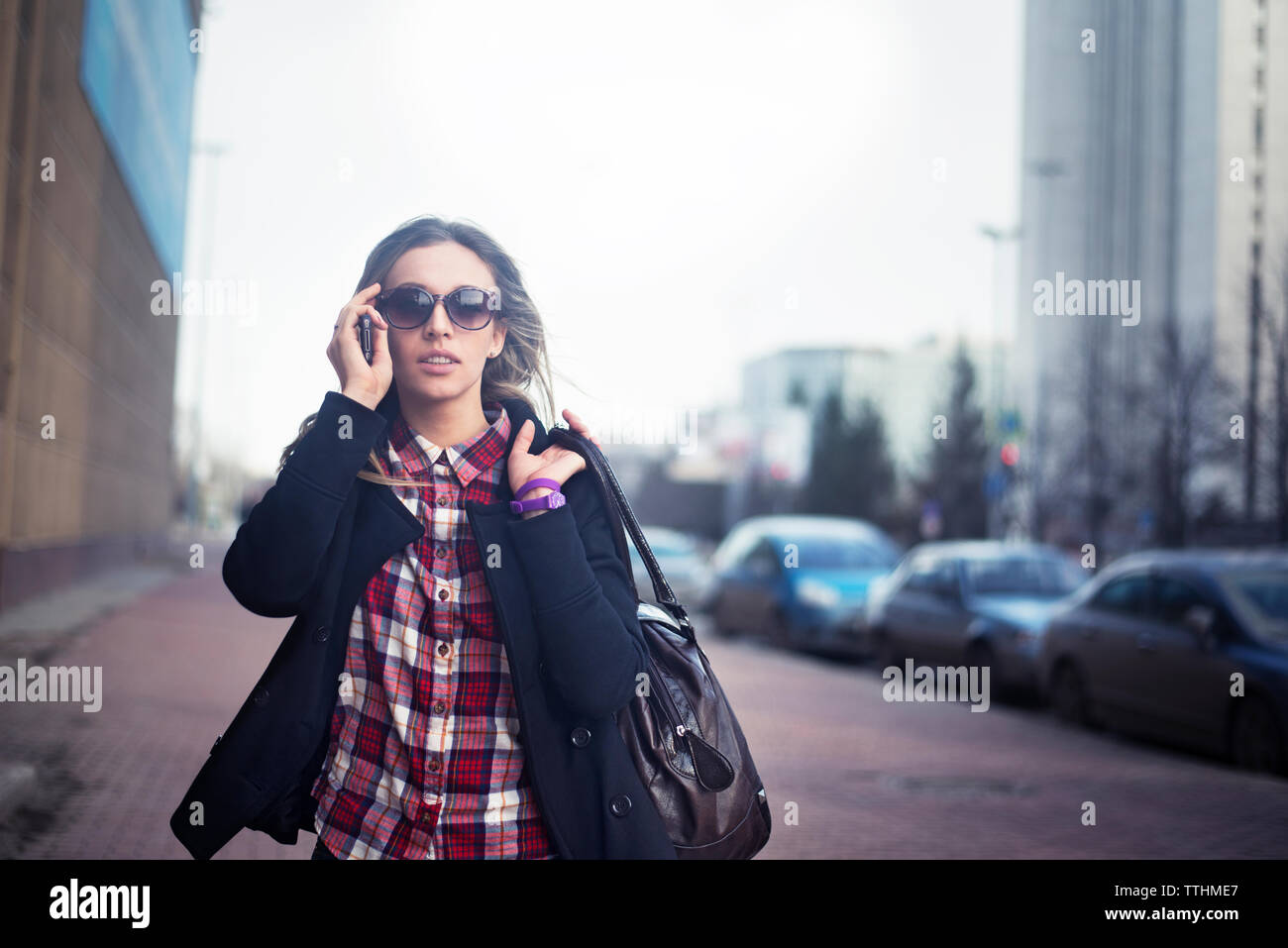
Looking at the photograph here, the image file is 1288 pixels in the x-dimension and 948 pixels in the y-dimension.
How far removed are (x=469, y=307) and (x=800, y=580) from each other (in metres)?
15.2

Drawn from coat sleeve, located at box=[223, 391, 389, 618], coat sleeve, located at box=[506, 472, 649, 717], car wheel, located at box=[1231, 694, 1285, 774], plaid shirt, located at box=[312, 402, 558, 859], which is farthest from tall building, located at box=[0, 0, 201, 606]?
coat sleeve, located at box=[506, 472, 649, 717]

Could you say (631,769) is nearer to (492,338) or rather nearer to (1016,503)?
(492,338)

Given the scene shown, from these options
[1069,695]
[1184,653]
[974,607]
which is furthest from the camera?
[974,607]

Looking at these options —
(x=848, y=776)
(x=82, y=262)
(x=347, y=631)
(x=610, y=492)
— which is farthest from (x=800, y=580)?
(x=347, y=631)

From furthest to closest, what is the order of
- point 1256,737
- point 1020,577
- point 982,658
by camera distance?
point 1020,577 < point 982,658 < point 1256,737

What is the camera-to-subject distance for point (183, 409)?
5359 cm

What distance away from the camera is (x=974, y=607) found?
43.4 feet

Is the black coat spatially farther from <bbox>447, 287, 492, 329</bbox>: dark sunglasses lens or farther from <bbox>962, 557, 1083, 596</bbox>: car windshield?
<bbox>962, 557, 1083, 596</bbox>: car windshield

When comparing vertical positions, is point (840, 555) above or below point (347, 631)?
below

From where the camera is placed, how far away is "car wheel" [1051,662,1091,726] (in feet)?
36.1

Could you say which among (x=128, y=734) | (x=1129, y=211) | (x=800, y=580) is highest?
(x=1129, y=211)

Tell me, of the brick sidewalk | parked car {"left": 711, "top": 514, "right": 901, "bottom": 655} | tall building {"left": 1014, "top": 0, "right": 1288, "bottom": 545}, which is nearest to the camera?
the brick sidewalk

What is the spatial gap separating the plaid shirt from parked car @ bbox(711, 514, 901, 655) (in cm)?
1447

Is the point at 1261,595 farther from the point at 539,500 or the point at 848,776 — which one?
the point at 539,500
